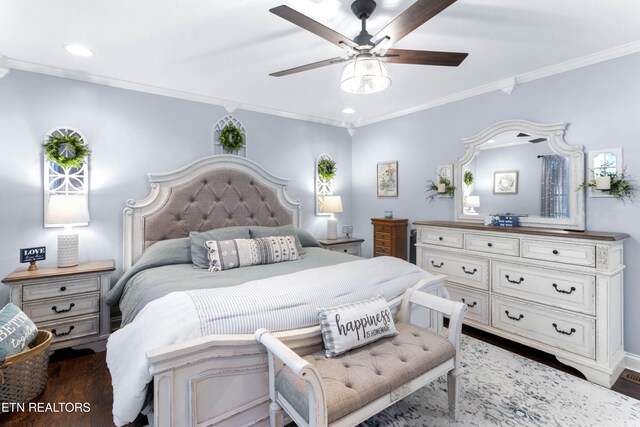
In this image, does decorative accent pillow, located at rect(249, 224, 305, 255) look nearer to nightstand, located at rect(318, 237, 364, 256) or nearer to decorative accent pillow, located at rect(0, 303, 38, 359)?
nightstand, located at rect(318, 237, 364, 256)

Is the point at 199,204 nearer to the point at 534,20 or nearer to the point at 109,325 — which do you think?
the point at 109,325

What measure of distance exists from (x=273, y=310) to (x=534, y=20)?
2.47 m

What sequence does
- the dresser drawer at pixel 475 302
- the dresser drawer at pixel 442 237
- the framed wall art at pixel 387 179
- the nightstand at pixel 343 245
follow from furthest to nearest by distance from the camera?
1. the framed wall art at pixel 387 179
2. the nightstand at pixel 343 245
3. the dresser drawer at pixel 442 237
4. the dresser drawer at pixel 475 302

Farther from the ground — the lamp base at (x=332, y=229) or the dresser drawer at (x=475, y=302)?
the lamp base at (x=332, y=229)

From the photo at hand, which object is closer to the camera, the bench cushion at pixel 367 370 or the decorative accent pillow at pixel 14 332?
the bench cushion at pixel 367 370

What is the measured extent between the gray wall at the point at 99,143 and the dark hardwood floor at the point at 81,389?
0.79 meters

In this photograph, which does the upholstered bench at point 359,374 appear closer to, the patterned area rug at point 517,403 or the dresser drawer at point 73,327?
the patterned area rug at point 517,403

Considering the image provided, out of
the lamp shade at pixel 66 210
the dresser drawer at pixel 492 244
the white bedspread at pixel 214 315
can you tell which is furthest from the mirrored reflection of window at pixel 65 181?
the dresser drawer at pixel 492 244

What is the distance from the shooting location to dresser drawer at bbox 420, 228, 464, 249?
10.5 ft

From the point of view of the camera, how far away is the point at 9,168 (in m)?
2.62

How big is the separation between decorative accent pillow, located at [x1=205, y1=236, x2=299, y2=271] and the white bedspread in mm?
812

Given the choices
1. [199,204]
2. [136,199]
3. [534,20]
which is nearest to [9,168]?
[136,199]

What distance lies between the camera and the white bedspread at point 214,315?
137 cm

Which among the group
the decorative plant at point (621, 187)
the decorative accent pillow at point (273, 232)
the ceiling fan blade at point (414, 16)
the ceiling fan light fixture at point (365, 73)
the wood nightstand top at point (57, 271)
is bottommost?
the wood nightstand top at point (57, 271)
